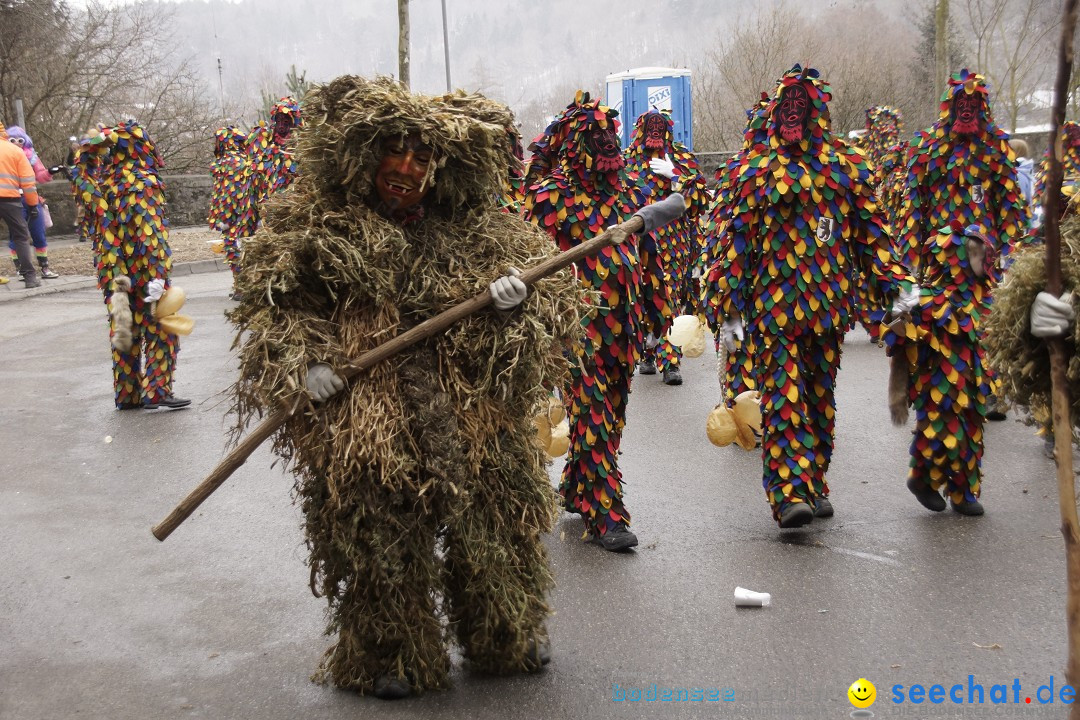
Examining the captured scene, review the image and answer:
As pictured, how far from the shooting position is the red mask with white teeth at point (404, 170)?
3.72 m

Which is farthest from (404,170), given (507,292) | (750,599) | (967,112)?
(967,112)

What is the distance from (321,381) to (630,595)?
6.62 feet

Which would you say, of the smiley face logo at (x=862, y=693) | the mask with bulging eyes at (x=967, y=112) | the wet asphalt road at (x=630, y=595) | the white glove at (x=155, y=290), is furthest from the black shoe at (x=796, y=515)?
the white glove at (x=155, y=290)

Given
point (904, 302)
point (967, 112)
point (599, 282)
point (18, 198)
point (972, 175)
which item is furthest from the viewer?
point (18, 198)

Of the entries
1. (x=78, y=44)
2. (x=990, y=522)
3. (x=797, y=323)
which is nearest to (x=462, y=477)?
(x=797, y=323)

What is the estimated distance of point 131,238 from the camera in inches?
326

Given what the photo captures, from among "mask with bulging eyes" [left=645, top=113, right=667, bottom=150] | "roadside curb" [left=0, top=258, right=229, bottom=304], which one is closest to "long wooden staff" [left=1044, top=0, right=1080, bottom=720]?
"mask with bulging eyes" [left=645, top=113, right=667, bottom=150]

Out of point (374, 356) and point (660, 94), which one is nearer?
point (374, 356)

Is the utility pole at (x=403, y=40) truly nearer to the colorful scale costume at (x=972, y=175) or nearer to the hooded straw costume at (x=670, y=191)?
the hooded straw costume at (x=670, y=191)

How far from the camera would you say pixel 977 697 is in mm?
3832

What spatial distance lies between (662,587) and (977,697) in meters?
1.52

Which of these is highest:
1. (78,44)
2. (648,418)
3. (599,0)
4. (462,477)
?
(599,0)

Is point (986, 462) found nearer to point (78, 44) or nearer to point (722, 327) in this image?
point (722, 327)

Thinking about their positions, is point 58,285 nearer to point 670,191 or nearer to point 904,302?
point 670,191
